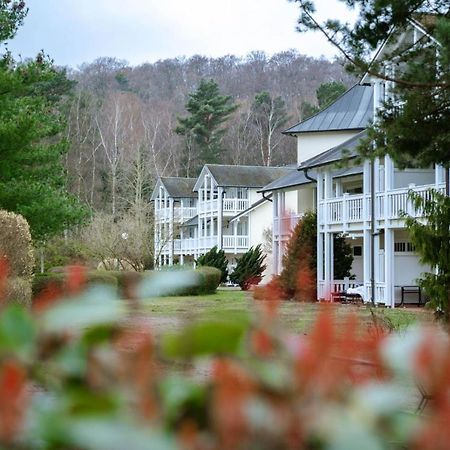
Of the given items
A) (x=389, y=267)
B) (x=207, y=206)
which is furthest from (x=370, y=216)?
(x=207, y=206)

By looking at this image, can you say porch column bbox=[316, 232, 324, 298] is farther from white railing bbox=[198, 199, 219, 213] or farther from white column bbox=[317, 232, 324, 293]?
white railing bbox=[198, 199, 219, 213]

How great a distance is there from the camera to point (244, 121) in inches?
3012

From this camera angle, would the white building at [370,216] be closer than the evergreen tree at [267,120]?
Yes

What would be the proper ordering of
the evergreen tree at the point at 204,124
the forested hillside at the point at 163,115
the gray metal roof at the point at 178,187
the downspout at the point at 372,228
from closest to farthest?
the downspout at the point at 372,228 < the gray metal roof at the point at 178,187 < the forested hillside at the point at 163,115 < the evergreen tree at the point at 204,124

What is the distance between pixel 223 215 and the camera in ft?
178

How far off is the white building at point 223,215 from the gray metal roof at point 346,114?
1111 cm

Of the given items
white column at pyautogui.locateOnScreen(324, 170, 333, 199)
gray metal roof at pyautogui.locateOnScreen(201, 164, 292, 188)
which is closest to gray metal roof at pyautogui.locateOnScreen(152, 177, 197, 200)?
gray metal roof at pyautogui.locateOnScreen(201, 164, 292, 188)

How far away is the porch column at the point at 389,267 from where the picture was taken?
85.1ft

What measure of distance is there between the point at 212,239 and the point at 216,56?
130 ft

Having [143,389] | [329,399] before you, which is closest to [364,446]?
[329,399]

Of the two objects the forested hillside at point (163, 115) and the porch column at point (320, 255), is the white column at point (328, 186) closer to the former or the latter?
the porch column at point (320, 255)

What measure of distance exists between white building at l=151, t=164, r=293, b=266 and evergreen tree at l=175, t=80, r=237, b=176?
34.7 ft

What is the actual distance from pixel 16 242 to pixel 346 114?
21.4m

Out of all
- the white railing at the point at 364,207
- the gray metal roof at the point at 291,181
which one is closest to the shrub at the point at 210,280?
the gray metal roof at the point at 291,181
